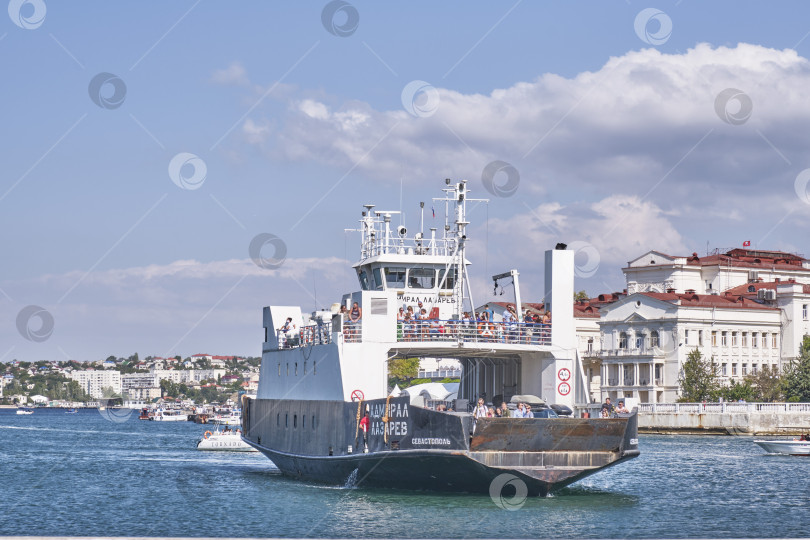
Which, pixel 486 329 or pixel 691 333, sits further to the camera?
pixel 691 333

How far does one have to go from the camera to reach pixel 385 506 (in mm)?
31172

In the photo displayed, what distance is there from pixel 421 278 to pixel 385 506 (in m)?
10.5

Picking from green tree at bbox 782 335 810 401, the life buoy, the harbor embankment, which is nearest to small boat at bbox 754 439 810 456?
the harbor embankment

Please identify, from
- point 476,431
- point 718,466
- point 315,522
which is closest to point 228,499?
point 315,522

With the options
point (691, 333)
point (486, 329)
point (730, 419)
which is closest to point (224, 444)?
point (730, 419)

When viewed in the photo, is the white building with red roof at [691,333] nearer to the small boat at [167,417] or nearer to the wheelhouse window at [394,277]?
the wheelhouse window at [394,277]

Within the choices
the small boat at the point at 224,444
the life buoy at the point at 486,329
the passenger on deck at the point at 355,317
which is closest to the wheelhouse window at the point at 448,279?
the life buoy at the point at 486,329

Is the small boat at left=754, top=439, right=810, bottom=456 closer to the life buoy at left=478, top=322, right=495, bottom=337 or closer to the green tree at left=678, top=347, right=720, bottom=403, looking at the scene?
the life buoy at left=478, top=322, right=495, bottom=337

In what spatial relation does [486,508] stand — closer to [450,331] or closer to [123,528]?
[450,331]

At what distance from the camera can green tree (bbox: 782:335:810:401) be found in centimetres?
9544

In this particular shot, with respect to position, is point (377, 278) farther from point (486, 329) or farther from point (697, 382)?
point (697, 382)

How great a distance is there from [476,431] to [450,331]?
5239 millimetres

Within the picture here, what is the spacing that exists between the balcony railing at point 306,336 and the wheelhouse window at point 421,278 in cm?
380

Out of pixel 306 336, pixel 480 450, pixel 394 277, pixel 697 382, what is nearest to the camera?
pixel 480 450
